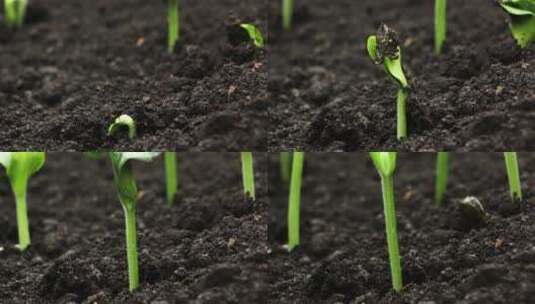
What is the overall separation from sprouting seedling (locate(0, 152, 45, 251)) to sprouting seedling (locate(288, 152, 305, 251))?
544 millimetres

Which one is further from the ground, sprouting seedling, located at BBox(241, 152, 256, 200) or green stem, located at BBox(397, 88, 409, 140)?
green stem, located at BBox(397, 88, 409, 140)

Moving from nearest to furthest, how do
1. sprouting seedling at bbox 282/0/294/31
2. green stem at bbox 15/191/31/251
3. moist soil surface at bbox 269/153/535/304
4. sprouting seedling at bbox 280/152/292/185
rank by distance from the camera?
moist soil surface at bbox 269/153/535/304
green stem at bbox 15/191/31/251
sprouting seedling at bbox 280/152/292/185
sprouting seedling at bbox 282/0/294/31

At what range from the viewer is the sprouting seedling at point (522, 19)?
1709 millimetres

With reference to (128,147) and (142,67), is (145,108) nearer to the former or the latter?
(128,147)

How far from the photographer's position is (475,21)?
7.03 feet

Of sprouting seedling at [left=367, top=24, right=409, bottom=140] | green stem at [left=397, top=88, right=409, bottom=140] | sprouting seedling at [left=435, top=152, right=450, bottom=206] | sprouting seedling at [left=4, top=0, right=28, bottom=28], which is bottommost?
sprouting seedling at [left=435, top=152, right=450, bottom=206]

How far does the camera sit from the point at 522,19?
175 cm

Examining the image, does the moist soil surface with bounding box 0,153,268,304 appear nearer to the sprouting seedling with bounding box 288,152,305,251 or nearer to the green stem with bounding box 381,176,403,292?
the sprouting seedling with bounding box 288,152,305,251

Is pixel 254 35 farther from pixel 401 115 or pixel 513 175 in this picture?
pixel 513 175

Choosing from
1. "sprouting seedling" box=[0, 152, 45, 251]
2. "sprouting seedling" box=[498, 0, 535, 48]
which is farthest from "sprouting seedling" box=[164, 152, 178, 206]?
"sprouting seedling" box=[498, 0, 535, 48]

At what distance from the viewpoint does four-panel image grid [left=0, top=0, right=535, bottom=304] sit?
158 cm

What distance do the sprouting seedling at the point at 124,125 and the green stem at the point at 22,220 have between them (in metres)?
0.30

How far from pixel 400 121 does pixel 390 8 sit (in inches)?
34.5

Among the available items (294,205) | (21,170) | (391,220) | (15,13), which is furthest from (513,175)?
(15,13)
